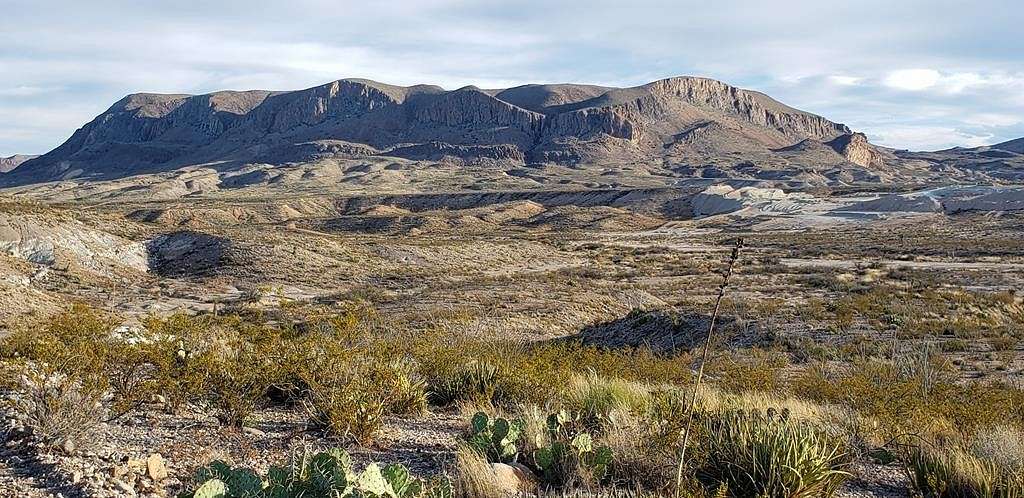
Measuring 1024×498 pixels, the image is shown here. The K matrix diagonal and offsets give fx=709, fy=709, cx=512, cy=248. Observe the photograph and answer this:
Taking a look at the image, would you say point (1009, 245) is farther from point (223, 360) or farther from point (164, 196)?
point (164, 196)

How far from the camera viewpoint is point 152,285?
29344 mm

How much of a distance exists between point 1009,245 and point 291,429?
52.4 meters

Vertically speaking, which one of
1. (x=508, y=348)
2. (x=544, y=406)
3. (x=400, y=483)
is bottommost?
(x=508, y=348)

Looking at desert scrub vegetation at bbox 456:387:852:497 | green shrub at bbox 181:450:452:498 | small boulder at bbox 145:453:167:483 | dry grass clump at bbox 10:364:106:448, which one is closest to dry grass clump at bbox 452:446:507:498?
desert scrub vegetation at bbox 456:387:852:497

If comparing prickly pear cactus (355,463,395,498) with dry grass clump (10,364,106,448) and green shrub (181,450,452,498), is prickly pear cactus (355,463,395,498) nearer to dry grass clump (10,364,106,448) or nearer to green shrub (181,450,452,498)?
green shrub (181,450,452,498)

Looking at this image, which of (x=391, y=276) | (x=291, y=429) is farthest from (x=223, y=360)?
(x=391, y=276)

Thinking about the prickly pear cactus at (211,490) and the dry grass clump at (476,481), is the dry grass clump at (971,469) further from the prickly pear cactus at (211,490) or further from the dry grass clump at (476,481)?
the prickly pear cactus at (211,490)

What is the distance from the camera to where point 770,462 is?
16.9 feet

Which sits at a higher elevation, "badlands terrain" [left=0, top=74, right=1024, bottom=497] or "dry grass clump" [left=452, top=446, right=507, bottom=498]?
"dry grass clump" [left=452, top=446, right=507, bottom=498]

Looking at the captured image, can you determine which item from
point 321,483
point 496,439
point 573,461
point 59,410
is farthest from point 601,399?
point 59,410

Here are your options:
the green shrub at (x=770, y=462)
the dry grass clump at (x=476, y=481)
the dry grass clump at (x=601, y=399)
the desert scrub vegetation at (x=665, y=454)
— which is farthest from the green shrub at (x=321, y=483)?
the dry grass clump at (x=601, y=399)

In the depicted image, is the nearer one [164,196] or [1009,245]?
[1009,245]

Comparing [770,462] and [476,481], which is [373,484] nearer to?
[476,481]

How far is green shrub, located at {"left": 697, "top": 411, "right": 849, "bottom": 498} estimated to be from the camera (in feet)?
16.6
